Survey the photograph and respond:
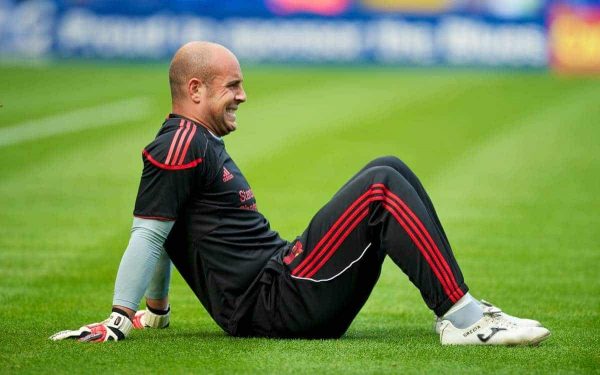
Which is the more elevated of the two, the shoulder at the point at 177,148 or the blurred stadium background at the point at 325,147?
the shoulder at the point at 177,148

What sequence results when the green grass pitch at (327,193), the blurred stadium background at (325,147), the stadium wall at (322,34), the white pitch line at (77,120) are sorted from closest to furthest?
the green grass pitch at (327,193), the blurred stadium background at (325,147), the white pitch line at (77,120), the stadium wall at (322,34)

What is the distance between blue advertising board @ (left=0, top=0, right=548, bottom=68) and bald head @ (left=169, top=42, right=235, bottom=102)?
76.4ft

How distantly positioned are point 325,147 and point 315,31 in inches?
476

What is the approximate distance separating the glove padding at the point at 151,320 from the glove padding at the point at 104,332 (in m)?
0.68

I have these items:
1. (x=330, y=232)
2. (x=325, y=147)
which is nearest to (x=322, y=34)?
(x=325, y=147)

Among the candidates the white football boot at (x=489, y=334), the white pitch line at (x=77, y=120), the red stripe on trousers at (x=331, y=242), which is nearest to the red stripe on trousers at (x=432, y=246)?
the red stripe on trousers at (x=331, y=242)

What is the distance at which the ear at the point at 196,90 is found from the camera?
20.4ft

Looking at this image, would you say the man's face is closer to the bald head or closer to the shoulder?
the bald head

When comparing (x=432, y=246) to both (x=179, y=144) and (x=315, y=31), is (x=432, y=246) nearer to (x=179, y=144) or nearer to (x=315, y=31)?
(x=179, y=144)

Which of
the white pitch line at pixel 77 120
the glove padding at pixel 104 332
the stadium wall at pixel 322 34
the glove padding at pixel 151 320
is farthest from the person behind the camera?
the stadium wall at pixel 322 34

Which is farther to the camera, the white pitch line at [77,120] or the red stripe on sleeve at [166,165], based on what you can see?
the white pitch line at [77,120]

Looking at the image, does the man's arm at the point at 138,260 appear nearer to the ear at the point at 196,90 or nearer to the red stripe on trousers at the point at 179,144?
the red stripe on trousers at the point at 179,144

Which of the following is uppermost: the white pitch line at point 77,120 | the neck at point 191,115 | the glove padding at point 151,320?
the neck at point 191,115

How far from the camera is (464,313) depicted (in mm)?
5996
